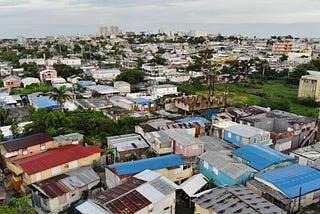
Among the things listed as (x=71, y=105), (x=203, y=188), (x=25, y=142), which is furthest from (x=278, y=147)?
(x=71, y=105)

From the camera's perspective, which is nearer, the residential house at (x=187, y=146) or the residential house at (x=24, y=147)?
the residential house at (x=24, y=147)

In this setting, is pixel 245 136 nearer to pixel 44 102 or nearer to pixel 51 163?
pixel 51 163

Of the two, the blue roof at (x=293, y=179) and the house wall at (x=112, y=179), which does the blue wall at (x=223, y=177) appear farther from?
the house wall at (x=112, y=179)

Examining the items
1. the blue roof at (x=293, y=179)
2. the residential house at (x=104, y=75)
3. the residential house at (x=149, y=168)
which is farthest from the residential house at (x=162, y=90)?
the blue roof at (x=293, y=179)

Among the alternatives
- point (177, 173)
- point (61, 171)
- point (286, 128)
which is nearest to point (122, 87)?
point (286, 128)

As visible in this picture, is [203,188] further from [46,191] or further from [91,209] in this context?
[46,191]

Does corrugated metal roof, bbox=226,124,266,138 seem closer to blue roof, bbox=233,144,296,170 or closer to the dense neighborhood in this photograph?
the dense neighborhood

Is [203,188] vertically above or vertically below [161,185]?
below
